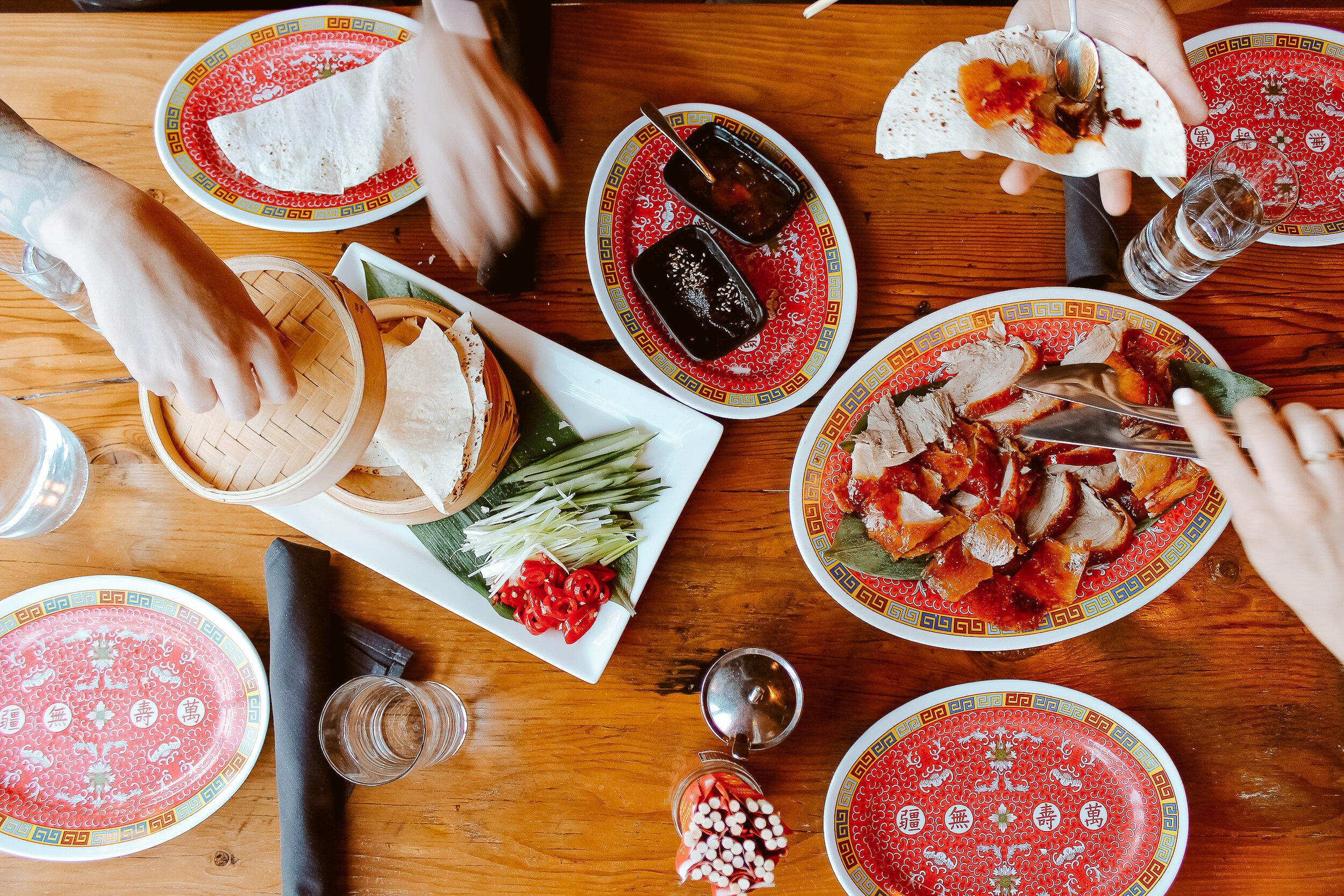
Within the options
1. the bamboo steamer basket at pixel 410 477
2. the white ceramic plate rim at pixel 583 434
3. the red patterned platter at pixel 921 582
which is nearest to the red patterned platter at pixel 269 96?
the white ceramic plate rim at pixel 583 434

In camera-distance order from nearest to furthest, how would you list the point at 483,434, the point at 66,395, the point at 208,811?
the point at 483,434
the point at 208,811
the point at 66,395

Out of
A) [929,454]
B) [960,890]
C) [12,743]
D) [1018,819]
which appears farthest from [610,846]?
[12,743]

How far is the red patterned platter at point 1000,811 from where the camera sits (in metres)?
1.74

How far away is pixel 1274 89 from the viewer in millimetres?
1840

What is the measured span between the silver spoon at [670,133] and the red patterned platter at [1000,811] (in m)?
1.45

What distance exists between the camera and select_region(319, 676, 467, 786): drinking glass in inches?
64.6

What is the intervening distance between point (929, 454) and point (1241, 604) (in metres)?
0.86

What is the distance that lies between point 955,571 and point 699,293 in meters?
0.91

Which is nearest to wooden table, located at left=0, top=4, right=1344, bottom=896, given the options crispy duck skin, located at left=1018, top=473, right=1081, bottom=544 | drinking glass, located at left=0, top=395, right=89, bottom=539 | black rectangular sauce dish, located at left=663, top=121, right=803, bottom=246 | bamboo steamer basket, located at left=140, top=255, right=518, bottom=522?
drinking glass, located at left=0, top=395, right=89, bottom=539

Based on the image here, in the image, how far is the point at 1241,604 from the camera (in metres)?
1.77

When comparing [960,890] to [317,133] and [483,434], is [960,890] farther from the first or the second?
[317,133]

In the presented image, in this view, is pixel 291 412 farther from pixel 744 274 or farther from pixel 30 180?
pixel 744 274

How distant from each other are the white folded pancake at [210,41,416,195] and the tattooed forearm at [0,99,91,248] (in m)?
0.46

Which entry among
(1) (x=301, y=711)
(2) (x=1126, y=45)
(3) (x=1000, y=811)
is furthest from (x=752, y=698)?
(2) (x=1126, y=45)
